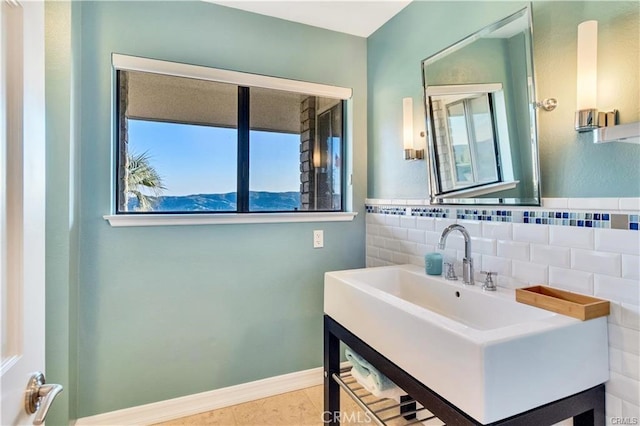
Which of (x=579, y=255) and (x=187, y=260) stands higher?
(x=579, y=255)

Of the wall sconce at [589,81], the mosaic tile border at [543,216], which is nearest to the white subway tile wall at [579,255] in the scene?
the mosaic tile border at [543,216]

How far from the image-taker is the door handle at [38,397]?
2.11 ft

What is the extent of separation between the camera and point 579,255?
119cm

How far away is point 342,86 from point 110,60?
1.44 m

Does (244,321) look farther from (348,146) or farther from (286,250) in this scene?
(348,146)

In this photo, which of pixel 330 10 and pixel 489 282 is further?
pixel 330 10

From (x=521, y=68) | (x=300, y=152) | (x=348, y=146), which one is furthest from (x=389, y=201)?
(x=521, y=68)

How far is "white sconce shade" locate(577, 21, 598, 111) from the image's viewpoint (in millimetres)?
1115

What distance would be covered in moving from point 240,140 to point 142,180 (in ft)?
2.10

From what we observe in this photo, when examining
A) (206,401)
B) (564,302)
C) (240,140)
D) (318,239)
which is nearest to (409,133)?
(318,239)

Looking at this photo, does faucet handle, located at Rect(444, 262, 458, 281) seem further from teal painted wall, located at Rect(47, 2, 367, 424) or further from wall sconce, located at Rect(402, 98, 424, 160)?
teal painted wall, located at Rect(47, 2, 367, 424)

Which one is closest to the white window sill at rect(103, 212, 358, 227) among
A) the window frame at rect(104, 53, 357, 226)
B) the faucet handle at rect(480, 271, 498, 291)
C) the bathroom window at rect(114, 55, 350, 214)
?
the window frame at rect(104, 53, 357, 226)

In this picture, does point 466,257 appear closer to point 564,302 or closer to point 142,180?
point 564,302

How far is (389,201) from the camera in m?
2.25
